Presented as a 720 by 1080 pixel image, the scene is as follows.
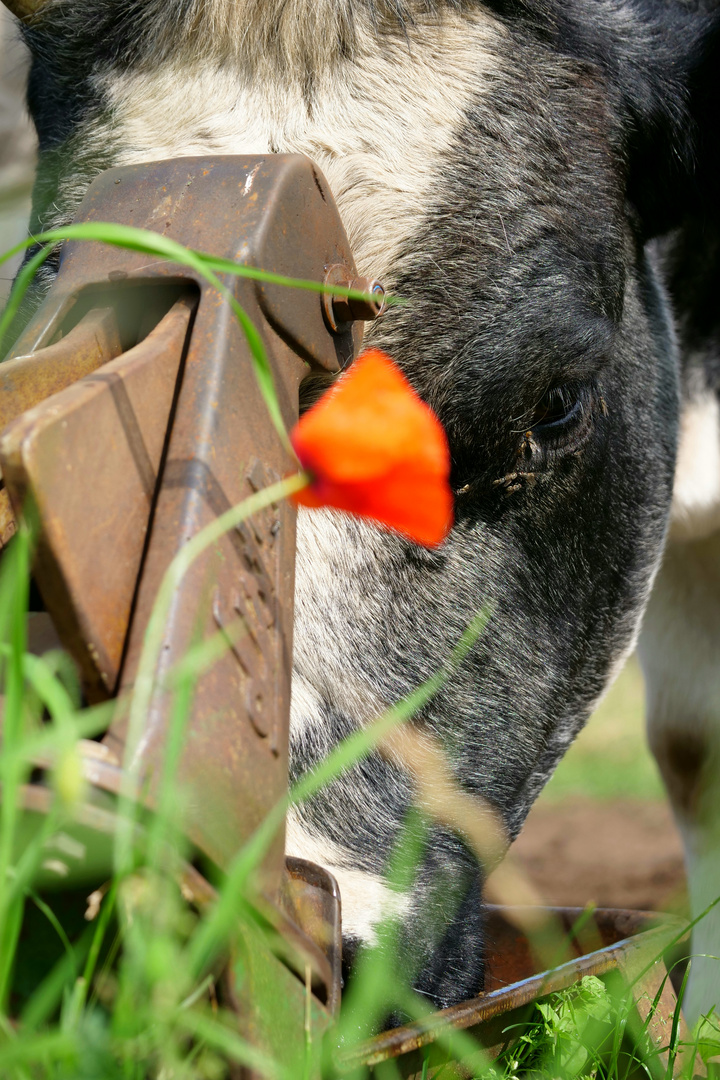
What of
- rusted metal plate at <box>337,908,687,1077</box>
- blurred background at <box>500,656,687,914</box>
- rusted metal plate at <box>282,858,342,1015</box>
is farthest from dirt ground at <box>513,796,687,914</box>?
rusted metal plate at <box>282,858,342,1015</box>

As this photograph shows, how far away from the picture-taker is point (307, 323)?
1.25 m

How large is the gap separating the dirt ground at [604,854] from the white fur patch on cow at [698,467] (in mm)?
1160

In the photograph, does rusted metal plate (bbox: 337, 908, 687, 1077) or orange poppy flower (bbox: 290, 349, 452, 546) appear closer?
orange poppy flower (bbox: 290, 349, 452, 546)

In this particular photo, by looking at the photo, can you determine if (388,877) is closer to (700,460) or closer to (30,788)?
(30,788)

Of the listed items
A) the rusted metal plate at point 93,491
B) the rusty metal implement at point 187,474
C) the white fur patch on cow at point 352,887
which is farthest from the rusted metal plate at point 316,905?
the rusted metal plate at point 93,491

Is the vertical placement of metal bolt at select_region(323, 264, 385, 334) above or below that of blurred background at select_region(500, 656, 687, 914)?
above

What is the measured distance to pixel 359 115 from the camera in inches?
60.2

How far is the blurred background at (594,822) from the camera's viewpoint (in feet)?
12.6

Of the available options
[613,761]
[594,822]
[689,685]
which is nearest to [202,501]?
[689,685]

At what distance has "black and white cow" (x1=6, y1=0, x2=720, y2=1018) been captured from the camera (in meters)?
1.41

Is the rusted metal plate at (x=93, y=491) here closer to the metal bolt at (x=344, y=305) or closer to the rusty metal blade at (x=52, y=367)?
the rusty metal blade at (x=52, y=367)

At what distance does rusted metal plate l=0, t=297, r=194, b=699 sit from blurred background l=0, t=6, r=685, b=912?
182 centimetres

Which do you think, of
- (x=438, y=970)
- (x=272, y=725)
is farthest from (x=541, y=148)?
(x=438, y=970)

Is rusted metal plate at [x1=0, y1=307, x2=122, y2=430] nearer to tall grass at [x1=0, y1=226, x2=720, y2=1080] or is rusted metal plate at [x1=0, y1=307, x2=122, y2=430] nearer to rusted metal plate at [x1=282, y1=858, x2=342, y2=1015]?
tall grass at [x1=0, y1=226, x2=720, y2=1080]
